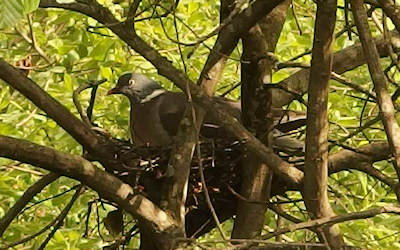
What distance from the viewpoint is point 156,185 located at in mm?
2904

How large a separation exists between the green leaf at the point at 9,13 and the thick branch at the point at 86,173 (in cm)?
75

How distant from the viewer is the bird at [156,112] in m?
3.62

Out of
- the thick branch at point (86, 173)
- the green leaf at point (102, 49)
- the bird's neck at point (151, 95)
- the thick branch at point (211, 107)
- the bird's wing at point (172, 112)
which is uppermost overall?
the green leaf at point (102, 49)

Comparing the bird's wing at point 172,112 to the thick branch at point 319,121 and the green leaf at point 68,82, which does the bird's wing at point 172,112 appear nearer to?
the green leaf at point 68,82

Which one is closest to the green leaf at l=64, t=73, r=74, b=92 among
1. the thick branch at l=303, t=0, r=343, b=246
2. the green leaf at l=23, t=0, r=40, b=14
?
the thick branch at l=303, t=0, r=343, b=246

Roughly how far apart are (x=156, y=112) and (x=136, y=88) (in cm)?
34

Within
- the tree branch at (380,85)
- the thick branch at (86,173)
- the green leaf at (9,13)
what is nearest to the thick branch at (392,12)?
the tree branch at (380,85)

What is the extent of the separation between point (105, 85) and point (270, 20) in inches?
72.8

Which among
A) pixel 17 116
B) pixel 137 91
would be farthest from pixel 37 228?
pixel 137 91

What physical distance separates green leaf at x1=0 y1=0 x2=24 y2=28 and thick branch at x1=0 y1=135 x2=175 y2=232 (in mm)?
745

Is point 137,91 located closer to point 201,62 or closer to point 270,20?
point 201,62

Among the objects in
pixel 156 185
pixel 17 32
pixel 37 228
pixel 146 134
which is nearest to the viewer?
pixel 156 185

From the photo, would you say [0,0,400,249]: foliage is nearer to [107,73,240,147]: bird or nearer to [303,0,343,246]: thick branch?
[107,73,240,147]: bird

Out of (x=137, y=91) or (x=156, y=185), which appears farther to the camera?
(x=137, y=91)
